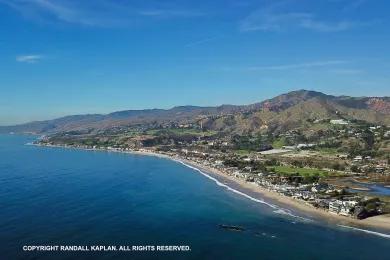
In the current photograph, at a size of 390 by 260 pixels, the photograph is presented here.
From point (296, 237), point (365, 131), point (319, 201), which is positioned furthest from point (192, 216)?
point (365, 131)

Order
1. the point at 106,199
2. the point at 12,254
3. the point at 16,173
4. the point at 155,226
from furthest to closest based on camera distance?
the point at 16,173 → the point at 106,199 → the point at 155,226 → the point at 12,254

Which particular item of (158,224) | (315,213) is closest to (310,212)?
(315,213)

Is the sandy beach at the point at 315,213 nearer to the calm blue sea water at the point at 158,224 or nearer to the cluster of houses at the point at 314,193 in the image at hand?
the cluster of houses at the point at 314,193

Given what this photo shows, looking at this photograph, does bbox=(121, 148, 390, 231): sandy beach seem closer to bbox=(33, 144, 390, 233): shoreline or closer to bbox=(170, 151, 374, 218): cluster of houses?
bbox=(33, 144, 390, 233): shoreline

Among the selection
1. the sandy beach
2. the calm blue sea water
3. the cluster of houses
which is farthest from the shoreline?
the calm blue sea water

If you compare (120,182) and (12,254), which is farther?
(120,182)

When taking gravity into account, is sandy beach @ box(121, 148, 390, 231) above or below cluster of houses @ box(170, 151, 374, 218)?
below

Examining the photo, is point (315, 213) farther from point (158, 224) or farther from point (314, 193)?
point (158, 224)

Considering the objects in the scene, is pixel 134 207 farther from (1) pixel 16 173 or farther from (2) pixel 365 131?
(2) pixel 365 131
